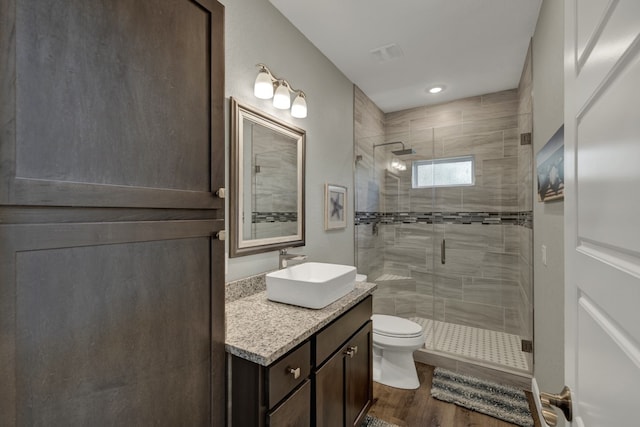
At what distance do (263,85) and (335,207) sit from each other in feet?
3.91

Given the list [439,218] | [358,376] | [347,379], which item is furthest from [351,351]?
[439,218]

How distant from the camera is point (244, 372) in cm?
98

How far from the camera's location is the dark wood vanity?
97 cm

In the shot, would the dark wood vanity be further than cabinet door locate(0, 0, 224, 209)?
Yes

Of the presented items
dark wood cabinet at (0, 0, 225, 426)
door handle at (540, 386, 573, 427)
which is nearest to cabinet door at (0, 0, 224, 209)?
dark wood cabinet at (0, 0, 225, 426)

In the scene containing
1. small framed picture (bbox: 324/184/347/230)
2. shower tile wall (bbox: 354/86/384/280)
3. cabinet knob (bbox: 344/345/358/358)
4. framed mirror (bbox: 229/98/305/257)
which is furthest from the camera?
shower tile wall (bbox: 354/86/384/280)

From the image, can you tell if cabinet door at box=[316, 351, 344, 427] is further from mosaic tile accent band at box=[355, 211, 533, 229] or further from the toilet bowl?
mosaic tile accent band at box=[355, 211, 533, 229]

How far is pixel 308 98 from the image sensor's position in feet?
7.11

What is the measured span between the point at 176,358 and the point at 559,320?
1.78 meters

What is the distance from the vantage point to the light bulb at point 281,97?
1.75 metres

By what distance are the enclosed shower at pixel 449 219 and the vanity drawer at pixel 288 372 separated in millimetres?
1793

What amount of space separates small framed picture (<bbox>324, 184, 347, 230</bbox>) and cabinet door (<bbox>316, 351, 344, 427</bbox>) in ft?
→ 3.87

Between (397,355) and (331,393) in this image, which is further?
(397,355)

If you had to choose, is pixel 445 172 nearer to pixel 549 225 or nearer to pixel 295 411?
pixel 549 225
